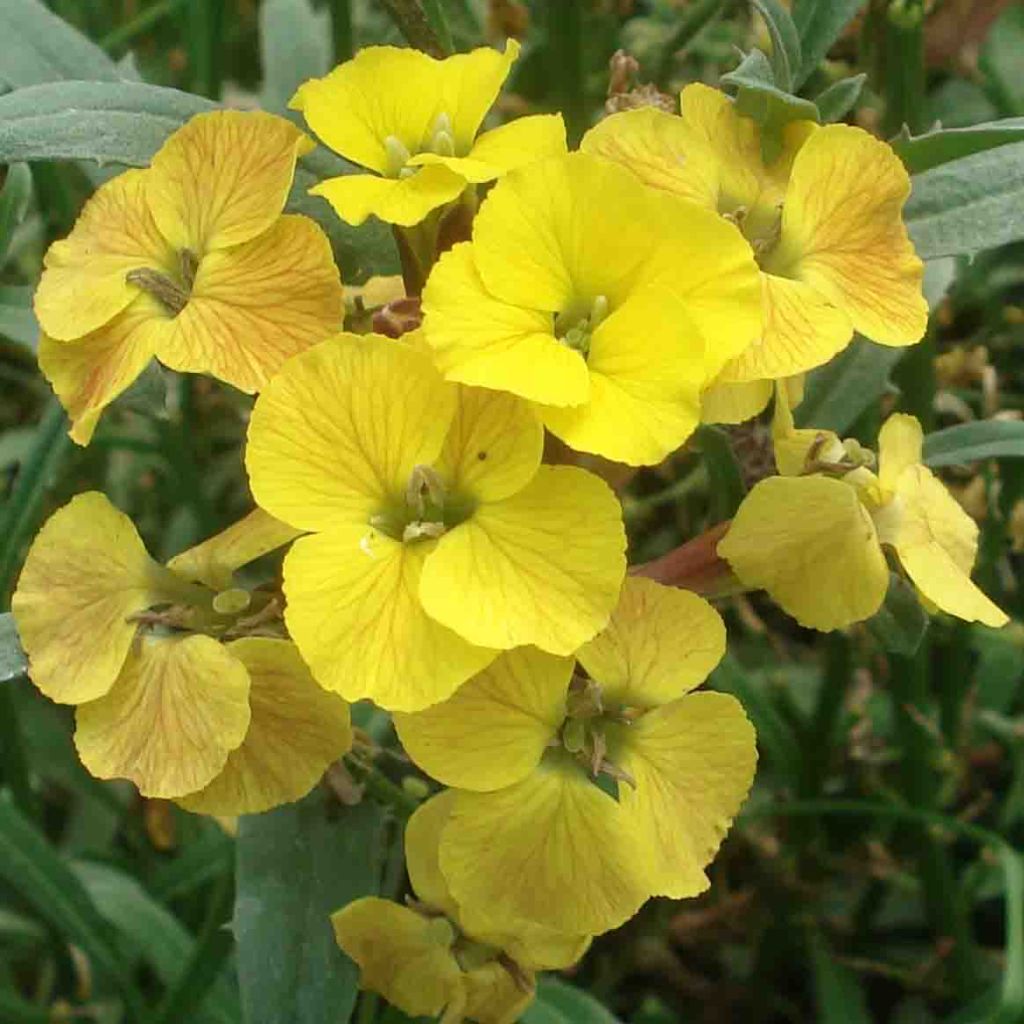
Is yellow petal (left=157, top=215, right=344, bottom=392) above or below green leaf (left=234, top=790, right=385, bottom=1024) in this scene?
above

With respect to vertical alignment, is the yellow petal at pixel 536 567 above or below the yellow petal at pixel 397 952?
above

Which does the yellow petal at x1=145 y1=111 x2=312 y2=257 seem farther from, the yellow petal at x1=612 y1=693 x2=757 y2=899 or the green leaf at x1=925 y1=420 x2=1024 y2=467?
the green leaf at x1=925 y1=420 x2=1024 y2=467

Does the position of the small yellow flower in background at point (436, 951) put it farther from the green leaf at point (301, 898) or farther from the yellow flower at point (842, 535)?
the yellow flower at point (842, 535)

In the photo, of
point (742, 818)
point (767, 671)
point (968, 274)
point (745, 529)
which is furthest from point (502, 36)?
point (745, 529)

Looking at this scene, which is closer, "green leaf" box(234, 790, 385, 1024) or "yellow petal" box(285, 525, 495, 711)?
"yellow petal" box(285, 525, 495, 711)

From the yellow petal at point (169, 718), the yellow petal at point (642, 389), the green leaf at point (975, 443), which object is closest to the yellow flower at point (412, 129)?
the yellow petal at point (642, 389)

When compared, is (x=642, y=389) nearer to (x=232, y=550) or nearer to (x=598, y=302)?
(x=598, y=302)

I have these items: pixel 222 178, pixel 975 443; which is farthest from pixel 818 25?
pixel 222 178

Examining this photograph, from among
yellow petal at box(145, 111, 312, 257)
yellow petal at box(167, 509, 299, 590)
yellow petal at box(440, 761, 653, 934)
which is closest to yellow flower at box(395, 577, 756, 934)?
yellow petal at box(440, 761, 653, 934)
